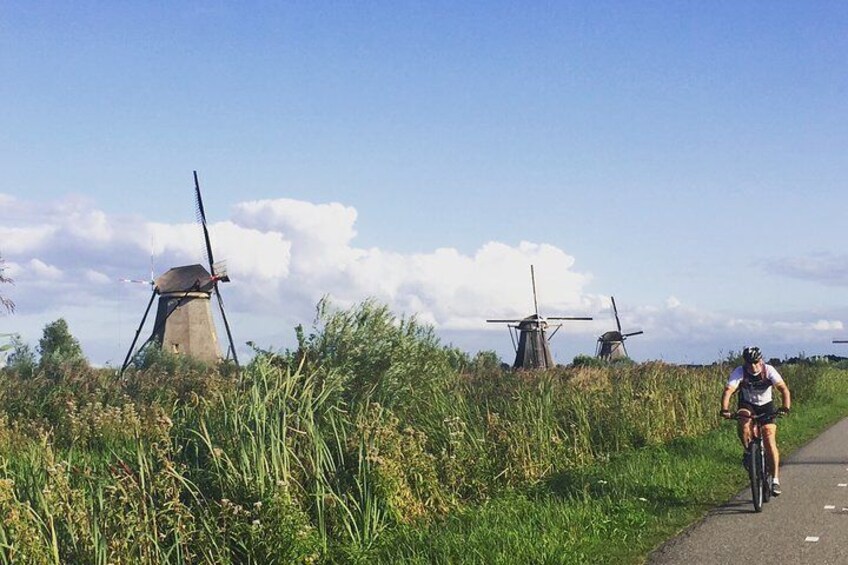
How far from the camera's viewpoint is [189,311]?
51.9 metres

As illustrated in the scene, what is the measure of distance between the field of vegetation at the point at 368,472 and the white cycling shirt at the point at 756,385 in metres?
1.39

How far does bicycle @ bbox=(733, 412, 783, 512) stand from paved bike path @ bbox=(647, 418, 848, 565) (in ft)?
0.50

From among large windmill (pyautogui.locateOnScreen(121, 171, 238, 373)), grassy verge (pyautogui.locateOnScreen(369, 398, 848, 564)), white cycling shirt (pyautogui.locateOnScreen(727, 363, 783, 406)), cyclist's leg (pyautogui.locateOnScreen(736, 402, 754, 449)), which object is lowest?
grassy verge (pyautogui.locateOnScreen(369, 398, 848, 564))

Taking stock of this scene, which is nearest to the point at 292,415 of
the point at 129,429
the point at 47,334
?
the point at 129,429

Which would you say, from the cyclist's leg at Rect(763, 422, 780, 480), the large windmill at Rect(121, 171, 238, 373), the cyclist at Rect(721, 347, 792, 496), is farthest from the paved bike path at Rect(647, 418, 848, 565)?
the large windmill at Rect(121, 171, 238, 373)

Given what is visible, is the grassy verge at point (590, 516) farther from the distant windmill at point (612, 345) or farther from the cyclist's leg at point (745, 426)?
the distant windmill at point (612, 345)

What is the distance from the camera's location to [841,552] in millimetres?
8828

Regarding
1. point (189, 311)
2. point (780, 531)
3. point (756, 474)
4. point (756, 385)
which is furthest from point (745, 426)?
point (189, 311)

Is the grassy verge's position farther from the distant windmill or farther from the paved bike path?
the distant windmill

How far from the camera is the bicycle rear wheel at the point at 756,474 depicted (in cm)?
1097

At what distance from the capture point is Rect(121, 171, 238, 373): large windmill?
51.1 metres

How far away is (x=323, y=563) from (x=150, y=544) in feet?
5.14

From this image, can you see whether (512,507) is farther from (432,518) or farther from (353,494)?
(353,494)

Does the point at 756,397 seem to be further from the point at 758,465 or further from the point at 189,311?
the point at 189,311
